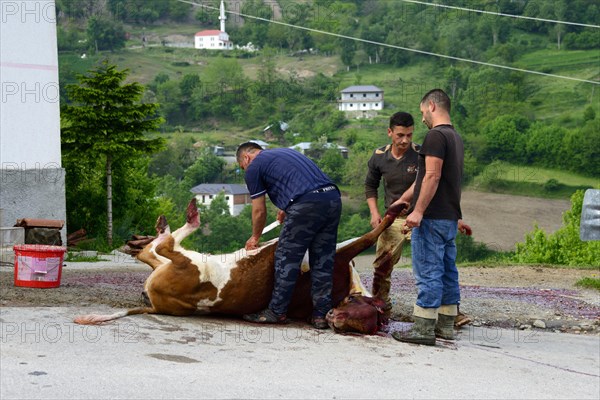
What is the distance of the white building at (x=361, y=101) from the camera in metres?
133

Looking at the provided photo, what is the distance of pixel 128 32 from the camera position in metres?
177

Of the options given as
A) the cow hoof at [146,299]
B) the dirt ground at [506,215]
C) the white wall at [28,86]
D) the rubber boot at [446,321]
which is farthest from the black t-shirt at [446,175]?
the dirt ground at [506,215]

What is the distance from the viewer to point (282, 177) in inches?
262

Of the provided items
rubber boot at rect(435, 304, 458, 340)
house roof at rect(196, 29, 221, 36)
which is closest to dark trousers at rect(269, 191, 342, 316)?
rubber boot at rect(435, 304, 458, 340)

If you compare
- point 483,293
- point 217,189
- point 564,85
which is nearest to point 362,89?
point 564,85

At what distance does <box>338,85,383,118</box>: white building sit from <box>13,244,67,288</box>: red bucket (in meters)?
124

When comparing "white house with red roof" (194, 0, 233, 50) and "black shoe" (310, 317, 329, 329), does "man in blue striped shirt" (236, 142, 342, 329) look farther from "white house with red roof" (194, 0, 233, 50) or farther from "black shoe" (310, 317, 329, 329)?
"white house with red roof" (194, 0, 233, 50)

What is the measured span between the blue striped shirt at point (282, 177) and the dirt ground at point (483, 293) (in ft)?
5.43

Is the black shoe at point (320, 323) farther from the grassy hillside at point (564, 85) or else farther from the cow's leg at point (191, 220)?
the grassy hillside at point (564, 85)

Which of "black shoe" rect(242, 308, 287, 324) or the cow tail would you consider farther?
"black shoe" rect(242, 308, 287, 324)

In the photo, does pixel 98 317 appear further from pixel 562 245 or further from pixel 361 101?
pixel 361 101

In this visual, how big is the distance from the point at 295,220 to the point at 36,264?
2.88m

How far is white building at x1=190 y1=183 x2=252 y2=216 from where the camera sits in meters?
89.1

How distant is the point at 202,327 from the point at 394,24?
166861 millimetres
